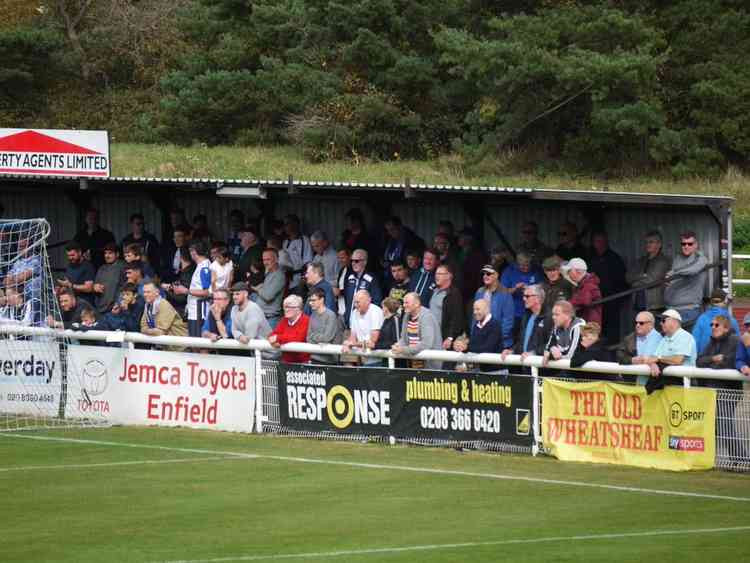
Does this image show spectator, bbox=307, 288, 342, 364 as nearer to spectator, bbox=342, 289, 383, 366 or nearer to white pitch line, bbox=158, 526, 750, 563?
spectator, bbox=342, 289, 383, 366

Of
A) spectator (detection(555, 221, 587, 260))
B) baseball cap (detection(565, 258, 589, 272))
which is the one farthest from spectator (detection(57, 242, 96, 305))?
baseball cap (detection(565, 258, 589, 272))

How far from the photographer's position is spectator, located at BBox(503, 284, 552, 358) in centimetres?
1516

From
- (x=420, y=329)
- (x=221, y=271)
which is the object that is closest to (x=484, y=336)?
(x=420, y=329)

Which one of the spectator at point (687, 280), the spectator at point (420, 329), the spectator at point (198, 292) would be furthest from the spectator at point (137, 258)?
the spectator at point (687, 280)

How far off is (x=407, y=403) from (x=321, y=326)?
5.52 feet

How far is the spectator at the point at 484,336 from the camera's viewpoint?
50.9 feet

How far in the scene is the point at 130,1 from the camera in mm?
64375

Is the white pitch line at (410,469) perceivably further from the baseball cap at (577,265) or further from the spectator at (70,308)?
the baseball cap at (577,265)

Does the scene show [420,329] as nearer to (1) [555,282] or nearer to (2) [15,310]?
(1) [555,282]

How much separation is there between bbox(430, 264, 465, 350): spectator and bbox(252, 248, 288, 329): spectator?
8.78 ft

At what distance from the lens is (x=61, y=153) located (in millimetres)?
20359

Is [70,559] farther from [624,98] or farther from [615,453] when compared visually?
[624,98]

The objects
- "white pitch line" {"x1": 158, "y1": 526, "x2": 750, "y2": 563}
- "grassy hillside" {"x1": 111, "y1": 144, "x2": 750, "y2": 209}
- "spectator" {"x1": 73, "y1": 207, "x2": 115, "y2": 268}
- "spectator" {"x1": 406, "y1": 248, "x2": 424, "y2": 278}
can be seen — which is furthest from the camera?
"grassy hillside" {"x1": 111, "y1": 144, "x2": 750, "y2": 209}

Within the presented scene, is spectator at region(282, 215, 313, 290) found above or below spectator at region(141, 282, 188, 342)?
above
